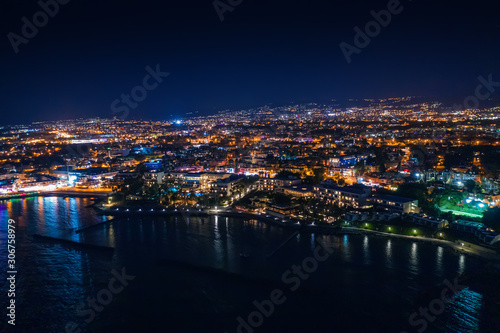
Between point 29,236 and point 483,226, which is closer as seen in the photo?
point 483,226

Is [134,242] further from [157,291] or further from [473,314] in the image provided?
[473,314]

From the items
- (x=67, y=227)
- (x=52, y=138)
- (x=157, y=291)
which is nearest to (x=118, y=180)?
(x=67, y=227)

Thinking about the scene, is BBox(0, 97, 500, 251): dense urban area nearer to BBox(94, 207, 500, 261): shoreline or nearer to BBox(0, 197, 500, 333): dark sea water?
BBox(94, 207, 500, 261): shoreline

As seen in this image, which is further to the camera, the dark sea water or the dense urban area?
the dense urban area

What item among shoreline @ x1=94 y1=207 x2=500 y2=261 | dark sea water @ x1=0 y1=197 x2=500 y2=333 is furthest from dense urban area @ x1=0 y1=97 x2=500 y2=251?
dark sea water @ x1=0 y1=197 x2=500 y2=333

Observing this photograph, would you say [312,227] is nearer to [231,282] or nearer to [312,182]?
[231,282]

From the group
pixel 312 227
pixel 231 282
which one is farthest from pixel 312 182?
pixel 231 282

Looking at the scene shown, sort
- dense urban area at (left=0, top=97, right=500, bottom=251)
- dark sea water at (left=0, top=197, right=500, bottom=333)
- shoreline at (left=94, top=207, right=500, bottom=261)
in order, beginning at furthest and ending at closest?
dense urban area at (left=0, top=97, right=500, bottom=251), shoreline at (left=94, top=207, right=500, bottom=261), dark sea water at (left=0, top=197, right=500, bottom=333)

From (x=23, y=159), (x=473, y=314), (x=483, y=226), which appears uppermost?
(x=23, y=159)

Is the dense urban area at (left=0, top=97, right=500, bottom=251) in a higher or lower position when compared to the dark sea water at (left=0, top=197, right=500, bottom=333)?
higher
